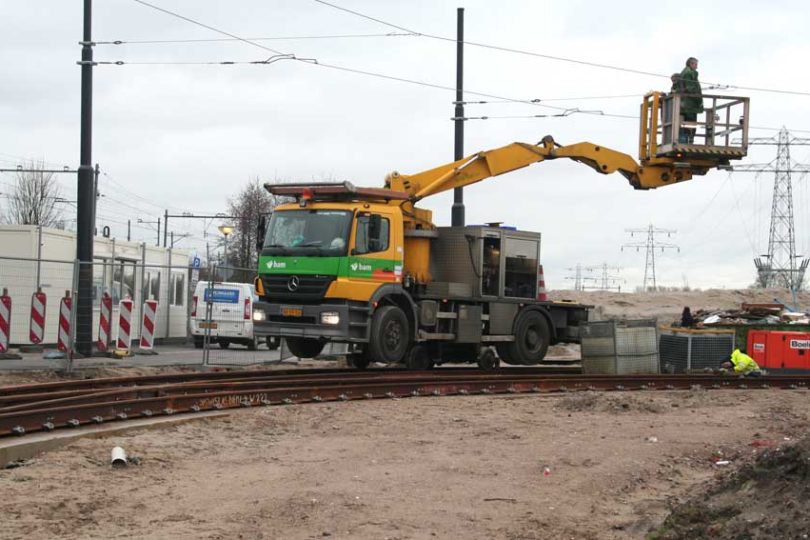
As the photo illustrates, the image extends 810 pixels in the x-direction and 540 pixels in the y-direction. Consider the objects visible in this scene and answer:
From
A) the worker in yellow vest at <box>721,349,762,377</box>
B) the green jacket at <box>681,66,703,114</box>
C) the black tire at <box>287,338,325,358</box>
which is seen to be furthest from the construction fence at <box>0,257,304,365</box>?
the green jacket at <box>681,66,703,114</box>

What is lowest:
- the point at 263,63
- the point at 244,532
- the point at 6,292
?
the point at 244,532

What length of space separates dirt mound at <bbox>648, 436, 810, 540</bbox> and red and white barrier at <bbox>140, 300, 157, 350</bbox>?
17228 millimetres

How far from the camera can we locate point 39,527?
6.66 m

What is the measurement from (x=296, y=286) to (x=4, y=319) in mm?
6067

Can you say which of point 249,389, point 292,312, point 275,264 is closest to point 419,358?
point 292,312

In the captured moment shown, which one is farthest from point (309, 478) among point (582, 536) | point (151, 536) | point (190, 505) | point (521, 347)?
point (521, 347)

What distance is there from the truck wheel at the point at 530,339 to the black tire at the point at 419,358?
187 centimetres

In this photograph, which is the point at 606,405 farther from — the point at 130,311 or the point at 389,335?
the point at 130,311

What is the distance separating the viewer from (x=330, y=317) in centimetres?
1620

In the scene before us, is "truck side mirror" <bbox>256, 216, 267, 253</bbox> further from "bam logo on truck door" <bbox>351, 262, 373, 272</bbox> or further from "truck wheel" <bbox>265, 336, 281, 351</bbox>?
"bam logo on truck door" <bbox>351, 262, 373, 272</bbox>

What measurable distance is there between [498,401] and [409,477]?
5978mm

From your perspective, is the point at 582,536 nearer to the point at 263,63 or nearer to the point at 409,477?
the point at 409,477

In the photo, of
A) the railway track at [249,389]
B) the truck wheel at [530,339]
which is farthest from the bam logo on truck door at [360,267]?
the truck wheel at [530,339]

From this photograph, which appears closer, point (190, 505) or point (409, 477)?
point (190, 505)
